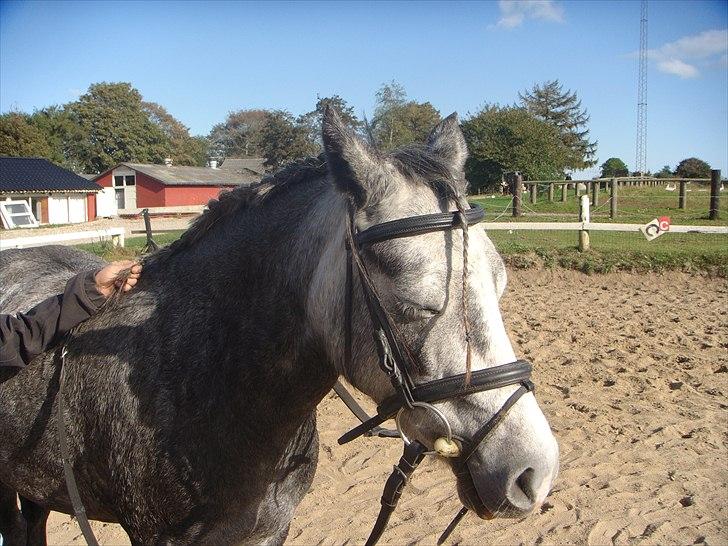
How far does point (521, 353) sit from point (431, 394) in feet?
19.8

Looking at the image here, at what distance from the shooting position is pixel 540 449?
5.32ft

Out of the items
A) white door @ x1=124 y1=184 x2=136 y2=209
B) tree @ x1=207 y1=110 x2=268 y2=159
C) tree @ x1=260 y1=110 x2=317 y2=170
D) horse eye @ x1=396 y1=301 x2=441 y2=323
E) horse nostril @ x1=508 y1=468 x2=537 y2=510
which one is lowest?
horse nostril @ x1=508 y1=468 x2=537 y2=510

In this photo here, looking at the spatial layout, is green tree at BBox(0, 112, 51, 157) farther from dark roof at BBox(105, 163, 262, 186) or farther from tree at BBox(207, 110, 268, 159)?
tree at BBox(207, 110, 268, 159)

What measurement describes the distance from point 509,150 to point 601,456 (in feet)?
88.6

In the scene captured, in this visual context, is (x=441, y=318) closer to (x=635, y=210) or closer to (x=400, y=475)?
(x=400, y=475)

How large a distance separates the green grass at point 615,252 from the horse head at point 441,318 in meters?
10.6

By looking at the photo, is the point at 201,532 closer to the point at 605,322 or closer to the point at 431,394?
the point at 431,394

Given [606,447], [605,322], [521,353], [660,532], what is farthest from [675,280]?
[660,532]

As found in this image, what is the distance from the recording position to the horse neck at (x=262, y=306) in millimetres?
2080

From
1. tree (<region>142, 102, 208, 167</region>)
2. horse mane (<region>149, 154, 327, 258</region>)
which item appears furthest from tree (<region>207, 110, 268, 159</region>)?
horse mane (<region>149, 154, 327, 258</region>)

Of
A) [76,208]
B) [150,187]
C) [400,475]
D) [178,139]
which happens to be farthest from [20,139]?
[400,475]

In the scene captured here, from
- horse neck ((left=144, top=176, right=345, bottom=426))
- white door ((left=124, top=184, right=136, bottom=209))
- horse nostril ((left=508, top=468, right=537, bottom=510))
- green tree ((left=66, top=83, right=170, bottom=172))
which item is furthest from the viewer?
green tree ((left=66, top=83, right=170, bottom=172))

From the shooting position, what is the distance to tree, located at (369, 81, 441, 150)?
2.94 meters

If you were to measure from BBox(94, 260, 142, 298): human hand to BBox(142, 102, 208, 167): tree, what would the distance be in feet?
227
